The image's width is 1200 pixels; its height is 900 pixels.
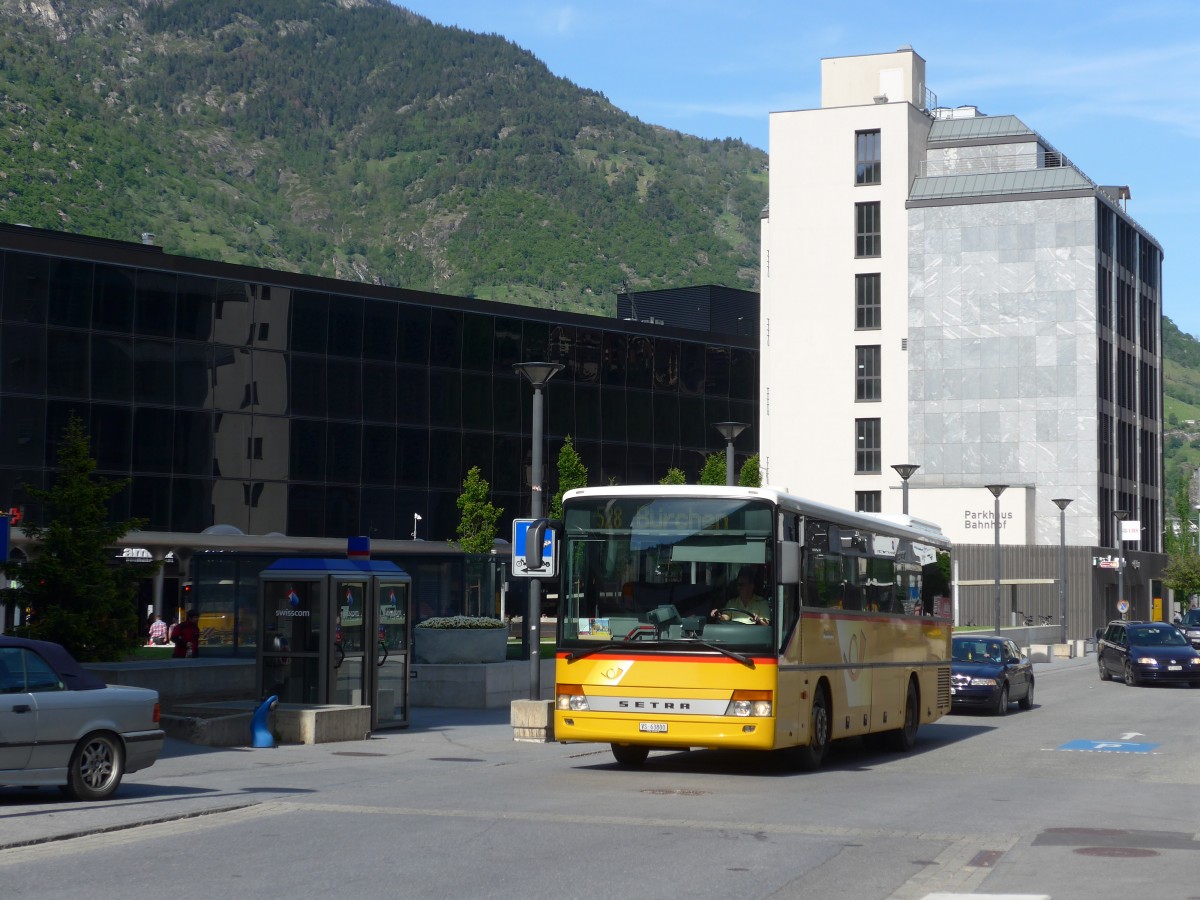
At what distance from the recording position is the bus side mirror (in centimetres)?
1816

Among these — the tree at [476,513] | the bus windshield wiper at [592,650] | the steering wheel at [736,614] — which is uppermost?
the tree at [476,513]

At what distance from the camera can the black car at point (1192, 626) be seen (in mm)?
60956

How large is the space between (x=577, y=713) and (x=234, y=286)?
148 ft

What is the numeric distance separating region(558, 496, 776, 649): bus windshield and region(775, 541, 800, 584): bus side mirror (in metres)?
0.14

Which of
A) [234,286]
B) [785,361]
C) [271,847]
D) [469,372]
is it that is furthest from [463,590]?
[785,361]

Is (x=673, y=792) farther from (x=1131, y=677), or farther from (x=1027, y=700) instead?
(x=1131, y=677)

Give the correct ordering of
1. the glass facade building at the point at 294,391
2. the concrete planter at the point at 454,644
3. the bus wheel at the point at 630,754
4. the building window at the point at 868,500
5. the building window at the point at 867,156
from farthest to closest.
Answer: the building window at the point at 867,156, the building window at the point at 868,500, the glass facade building at the point at 294,391, the concrete planter at the point at 454,644, the bus wheel at the point at 630,754

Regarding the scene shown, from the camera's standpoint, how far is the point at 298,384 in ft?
206

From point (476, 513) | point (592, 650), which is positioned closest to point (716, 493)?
point (592, 650)

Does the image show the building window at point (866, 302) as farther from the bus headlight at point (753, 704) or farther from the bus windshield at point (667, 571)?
the bus headlight at point (753, 704)

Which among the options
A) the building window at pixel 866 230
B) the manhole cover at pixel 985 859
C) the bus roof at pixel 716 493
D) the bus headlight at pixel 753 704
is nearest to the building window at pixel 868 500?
the building window at pixel 866 230

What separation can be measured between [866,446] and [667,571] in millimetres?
68104

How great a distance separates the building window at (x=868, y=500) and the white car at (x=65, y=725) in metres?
70.5

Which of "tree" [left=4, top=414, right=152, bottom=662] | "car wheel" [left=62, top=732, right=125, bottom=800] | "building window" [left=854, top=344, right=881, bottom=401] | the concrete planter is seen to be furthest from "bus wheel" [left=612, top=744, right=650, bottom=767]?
Result: "building window" [left=854, top=344, right=881, bottom=401]
